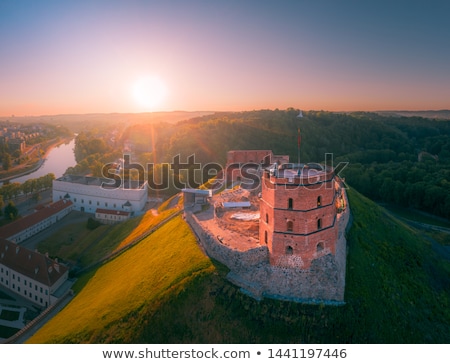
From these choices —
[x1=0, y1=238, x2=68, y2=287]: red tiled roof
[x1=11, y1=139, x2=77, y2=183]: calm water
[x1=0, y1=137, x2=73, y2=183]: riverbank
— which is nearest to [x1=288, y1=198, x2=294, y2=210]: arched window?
[x1=0, y1=238, x2=68, y2=287]: red tiled roof

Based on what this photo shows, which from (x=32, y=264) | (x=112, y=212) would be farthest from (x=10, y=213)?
(x=32, y=264)

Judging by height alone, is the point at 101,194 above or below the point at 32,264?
above

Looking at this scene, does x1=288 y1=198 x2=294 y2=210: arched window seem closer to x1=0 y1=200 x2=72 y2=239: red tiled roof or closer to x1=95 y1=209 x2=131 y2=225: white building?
x1=95 y1=209 x2=131 y2=225: white building

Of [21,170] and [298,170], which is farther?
[21,170]

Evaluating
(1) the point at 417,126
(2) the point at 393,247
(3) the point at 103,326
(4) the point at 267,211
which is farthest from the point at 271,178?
(1) the point at 417,126

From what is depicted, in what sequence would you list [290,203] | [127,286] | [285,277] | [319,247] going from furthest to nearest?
1. [127,286]
2. [319,247]
3. [285,277]
4. [290,203]

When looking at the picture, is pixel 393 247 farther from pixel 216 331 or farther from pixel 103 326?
pixel 103 326

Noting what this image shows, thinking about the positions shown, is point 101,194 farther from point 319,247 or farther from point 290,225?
point 319,247

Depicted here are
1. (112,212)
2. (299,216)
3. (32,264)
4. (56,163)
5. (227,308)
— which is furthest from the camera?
(56,163)
